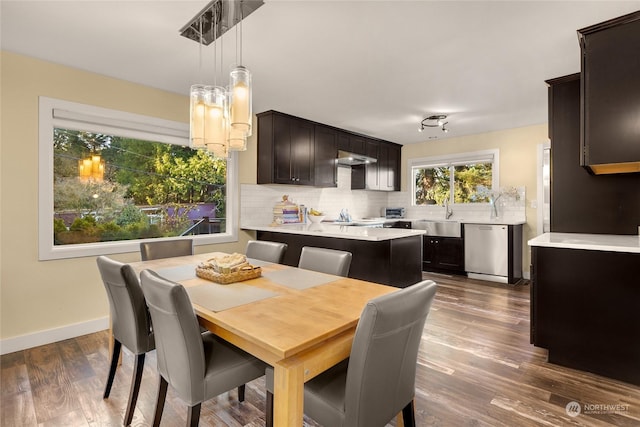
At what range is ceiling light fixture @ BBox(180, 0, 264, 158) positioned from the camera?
1.78 m

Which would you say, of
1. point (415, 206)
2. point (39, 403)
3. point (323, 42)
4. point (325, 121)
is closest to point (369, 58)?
point (323, 42)

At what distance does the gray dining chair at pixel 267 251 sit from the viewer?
270cm

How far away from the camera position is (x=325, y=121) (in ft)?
15.7

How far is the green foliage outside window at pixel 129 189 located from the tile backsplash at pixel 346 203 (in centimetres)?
43

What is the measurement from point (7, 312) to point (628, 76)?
16.0 feet

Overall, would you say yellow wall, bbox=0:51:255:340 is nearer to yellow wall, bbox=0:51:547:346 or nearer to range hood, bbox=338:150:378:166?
yellow wall, bbox=0:51:547:346

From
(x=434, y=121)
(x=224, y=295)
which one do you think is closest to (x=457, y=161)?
(x=434, y=121)

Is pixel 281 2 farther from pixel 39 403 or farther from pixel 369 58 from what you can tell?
pixel 39 403

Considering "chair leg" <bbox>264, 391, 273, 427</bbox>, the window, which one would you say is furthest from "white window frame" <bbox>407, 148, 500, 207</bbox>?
"chair leg" <bbox>264, 391, 273, 427</bbox>

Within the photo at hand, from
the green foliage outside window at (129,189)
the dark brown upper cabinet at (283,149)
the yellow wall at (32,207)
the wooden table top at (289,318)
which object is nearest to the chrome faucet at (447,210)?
the dark brown upper cabinet at (283,149)

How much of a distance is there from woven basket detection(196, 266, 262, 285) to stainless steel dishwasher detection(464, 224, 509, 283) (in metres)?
4.00

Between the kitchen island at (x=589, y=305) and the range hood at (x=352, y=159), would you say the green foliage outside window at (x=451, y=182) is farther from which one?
the kitchen island at (x=589, y=305)

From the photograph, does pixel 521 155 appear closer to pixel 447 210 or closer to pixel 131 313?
pixel 447 210

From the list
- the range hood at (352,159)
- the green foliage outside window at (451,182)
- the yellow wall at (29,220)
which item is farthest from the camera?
the green foliage outside window at (451,182)
